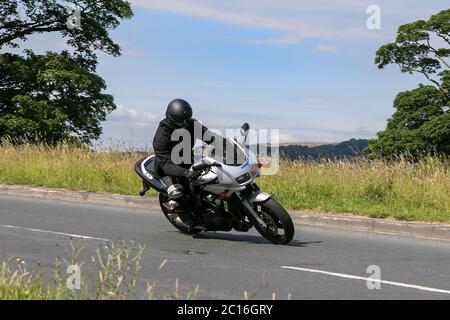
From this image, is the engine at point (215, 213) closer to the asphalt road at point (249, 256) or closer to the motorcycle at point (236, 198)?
the motorcycle at point (236, 198)

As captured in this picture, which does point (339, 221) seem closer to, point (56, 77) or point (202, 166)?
point (202, 166)

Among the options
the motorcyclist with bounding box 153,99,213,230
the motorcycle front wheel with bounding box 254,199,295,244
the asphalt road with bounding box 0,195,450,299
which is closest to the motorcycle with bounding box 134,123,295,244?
Answer: the motorcycle front wheel with bounding box 254,199,295,244

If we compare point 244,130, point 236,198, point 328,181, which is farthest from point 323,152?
point 236,198

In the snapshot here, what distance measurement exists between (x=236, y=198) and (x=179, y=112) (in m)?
1.38

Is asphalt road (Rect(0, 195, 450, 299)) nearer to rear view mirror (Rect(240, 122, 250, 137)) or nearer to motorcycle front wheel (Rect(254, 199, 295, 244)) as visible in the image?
motorcycle front wheel (Rect(254, 199, 295, 244))

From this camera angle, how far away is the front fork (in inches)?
380

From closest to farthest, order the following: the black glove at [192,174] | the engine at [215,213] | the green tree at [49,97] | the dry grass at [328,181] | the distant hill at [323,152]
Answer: the black glove at [192,174]
the engine at [215,213]
the dry grass at [328,181]
the distant hill at [323,152]
the green tree at [49,97]

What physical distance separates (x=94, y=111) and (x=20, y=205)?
81.2ft

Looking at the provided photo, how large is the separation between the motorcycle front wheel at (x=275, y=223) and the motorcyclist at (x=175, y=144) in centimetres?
101

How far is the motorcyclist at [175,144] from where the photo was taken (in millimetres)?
10195

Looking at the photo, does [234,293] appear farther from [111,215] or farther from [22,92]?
[22,92]

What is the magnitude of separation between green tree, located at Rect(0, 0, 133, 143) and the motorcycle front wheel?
2607 centimetres

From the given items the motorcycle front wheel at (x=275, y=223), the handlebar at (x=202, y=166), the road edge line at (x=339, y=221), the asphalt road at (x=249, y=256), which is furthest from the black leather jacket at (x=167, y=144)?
the road edge line at (x=339, y=221)
